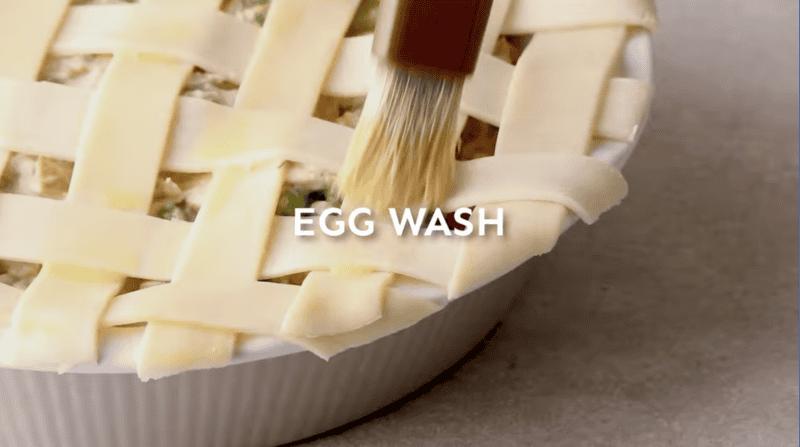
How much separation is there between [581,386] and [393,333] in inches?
17.3

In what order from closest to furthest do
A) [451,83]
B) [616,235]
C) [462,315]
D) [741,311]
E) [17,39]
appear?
[451,83]
[17,39]
[462,315]
[741,311]
[616,235]

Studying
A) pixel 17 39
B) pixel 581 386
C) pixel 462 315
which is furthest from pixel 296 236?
pixel 581 386

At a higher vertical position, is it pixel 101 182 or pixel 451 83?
pixel 451 83

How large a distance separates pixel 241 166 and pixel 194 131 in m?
0.07

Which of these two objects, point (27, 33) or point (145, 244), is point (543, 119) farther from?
point (27, 33)

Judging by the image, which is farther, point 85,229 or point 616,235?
point 616,235

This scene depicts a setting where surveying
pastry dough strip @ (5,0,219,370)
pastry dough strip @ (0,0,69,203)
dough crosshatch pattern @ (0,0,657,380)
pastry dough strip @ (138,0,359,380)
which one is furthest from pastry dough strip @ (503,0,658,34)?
pastry dough strip @ (0,0,69,203)

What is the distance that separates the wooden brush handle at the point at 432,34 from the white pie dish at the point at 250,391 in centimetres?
23

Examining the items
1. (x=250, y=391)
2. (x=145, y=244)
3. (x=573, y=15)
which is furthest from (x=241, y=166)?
(x=573, y=15)

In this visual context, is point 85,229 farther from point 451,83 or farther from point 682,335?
point 682,335

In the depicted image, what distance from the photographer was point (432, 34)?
0.82m

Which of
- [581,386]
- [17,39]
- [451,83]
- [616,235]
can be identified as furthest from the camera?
[616,235]

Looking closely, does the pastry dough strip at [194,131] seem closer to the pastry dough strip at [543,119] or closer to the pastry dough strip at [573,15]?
the pastry dough strip at [543,119]

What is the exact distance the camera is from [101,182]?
92 cm
